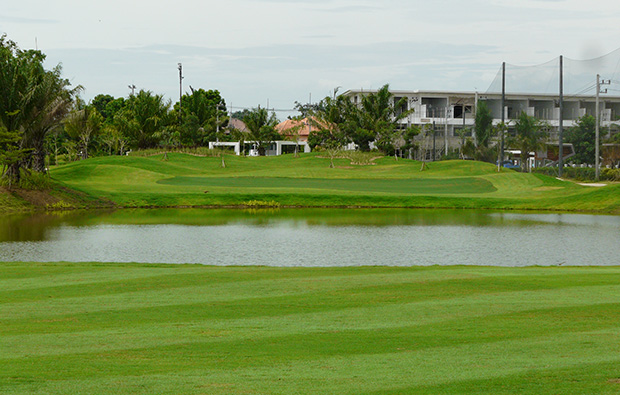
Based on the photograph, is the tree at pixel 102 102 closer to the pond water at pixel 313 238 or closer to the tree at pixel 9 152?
the tree at pixel 9 152

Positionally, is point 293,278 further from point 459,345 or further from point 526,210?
point 526,210

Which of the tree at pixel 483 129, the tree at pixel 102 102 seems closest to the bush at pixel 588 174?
the tree at pixel 483 129

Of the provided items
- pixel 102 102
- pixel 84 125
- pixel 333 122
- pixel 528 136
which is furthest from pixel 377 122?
pixel 102 102

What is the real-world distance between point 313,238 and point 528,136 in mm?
68468

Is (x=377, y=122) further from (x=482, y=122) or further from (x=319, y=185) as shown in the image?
(x=319, y=185)

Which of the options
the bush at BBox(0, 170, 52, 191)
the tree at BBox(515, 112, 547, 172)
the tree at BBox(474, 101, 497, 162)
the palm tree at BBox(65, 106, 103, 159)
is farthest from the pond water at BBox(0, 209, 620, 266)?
the tree at BBox(474, 101, 497, 162)

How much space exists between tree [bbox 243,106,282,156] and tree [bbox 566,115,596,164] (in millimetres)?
38982

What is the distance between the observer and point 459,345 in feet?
33.7

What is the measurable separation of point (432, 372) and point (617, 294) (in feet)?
23.7

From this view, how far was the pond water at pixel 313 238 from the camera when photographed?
2411 cm

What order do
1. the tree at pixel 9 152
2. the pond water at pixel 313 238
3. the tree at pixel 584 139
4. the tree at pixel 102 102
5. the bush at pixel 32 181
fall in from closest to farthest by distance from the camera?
the pond water at pixel 313 238 → the tree at pixel 9 152 → the bush at pixel 32 181 → the tree at pixel 584 139 → the tree at pixel 102 102

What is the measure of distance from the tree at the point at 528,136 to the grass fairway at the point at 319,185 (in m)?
17.7

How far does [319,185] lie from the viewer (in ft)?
189

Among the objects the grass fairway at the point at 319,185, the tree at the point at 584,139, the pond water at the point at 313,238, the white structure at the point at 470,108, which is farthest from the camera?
the white structure at the point at 470,108
